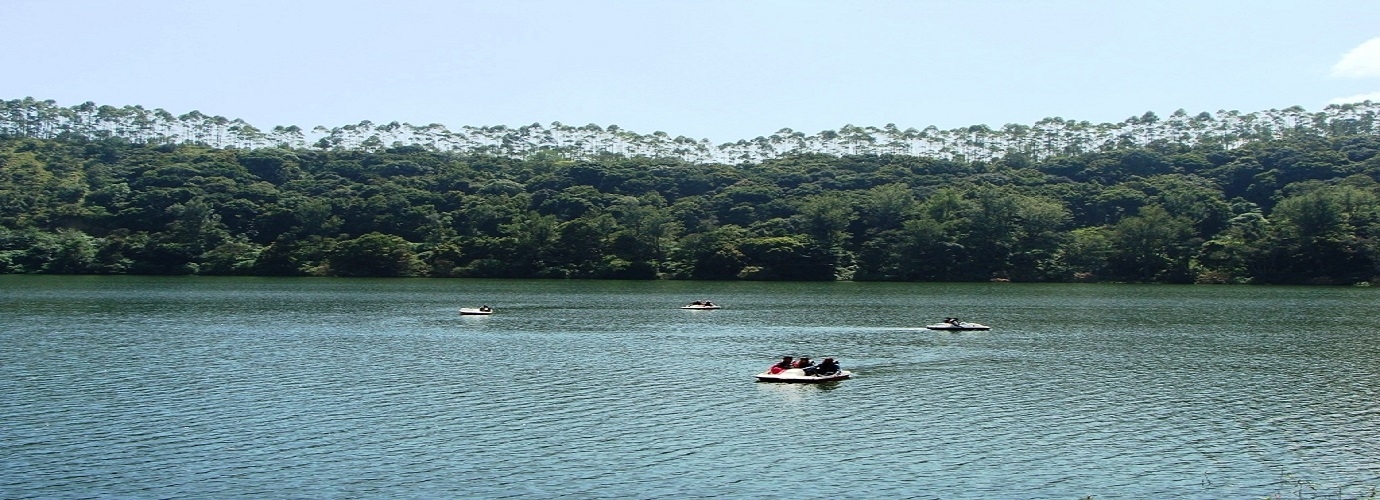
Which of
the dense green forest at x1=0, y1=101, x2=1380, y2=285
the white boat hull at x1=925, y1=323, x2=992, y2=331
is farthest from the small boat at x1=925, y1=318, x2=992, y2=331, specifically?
the dense green forest at x1=0, y1=101, x2=1380, y2=285

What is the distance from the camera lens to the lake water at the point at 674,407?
103 feet

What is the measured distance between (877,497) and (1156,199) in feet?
548

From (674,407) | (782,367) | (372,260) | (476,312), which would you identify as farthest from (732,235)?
(674,407)

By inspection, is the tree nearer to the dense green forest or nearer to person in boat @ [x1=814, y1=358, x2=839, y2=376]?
the dense green forest

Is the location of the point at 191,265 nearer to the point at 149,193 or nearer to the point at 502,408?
the point at 149,193

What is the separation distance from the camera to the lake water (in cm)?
3152

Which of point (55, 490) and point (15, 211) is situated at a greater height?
point (15, 211)

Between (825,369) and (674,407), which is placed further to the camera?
(825,369)

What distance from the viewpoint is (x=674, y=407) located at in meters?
44.3

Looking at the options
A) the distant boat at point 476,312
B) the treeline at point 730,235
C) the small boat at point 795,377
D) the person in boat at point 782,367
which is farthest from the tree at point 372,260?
the small boat at point 795,377

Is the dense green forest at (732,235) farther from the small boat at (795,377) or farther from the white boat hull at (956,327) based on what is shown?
the small boat at (795,377)

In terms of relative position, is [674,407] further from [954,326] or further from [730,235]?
[730,235]

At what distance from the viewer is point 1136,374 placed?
55.3 metres

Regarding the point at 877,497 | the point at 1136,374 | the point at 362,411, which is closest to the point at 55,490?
the point at 362,411
